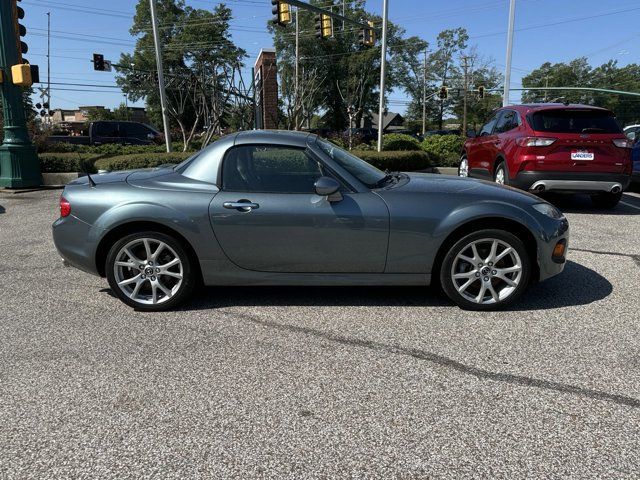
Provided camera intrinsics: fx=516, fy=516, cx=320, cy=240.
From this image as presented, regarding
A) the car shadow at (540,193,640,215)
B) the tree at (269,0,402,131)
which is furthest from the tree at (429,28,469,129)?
the car shadow at (540,193,640,215)

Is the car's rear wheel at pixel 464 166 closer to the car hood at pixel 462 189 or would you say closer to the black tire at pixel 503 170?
the black tire at pixel 503 170

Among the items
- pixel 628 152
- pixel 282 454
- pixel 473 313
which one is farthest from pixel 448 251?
pixel 628 152

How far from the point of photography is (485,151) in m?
9.59

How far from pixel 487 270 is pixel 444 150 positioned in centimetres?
1172

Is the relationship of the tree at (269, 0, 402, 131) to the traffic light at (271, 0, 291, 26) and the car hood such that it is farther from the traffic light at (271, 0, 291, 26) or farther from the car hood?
the car hood

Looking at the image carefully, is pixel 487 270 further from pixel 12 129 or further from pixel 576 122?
pixel 12 129

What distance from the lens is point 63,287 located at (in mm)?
4875

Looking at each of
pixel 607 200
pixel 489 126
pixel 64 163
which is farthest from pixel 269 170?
pixel 64 163

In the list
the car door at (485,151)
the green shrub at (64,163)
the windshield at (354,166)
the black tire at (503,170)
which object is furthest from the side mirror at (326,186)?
the green shrub at (64,163)

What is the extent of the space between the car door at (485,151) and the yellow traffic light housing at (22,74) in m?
9.29

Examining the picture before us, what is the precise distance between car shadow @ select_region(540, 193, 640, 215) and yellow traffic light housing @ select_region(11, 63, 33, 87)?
10.8 meters

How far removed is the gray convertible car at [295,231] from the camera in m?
4.03

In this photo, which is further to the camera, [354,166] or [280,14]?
[280,14]

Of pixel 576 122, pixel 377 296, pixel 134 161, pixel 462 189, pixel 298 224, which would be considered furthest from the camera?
Result: pixel 134 161
